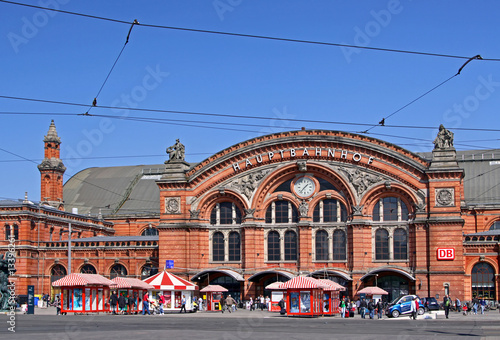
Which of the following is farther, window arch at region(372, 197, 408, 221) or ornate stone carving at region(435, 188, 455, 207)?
window arch at region(372, 197, 408, 221)

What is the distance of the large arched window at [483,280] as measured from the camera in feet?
217

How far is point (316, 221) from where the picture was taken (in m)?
64.4

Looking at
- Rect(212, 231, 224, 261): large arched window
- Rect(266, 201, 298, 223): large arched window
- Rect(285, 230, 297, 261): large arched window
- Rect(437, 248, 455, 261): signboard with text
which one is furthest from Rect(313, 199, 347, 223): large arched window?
Rect(212, 231, 224, 261): large arched window

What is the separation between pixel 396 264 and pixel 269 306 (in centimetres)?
1100

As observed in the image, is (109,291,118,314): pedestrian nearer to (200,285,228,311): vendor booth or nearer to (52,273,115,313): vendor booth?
(52,273,115,313): vendor booth

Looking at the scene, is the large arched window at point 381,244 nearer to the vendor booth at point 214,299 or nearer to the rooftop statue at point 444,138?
the rooftop statue at point 444,138

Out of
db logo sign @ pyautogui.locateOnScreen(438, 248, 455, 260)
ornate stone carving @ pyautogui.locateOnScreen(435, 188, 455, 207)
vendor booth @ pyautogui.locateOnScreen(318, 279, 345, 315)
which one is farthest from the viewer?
ornate stone carving @ pyautogui.locateOnScreen(435, 188, 455, 207)

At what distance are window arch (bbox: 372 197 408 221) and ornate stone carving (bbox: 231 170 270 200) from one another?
10.1m

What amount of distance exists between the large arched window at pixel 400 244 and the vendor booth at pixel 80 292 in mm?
23664

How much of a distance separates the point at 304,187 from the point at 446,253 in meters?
13.0

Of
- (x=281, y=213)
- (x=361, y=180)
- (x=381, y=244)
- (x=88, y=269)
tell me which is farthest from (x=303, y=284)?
(x=88, y=269)

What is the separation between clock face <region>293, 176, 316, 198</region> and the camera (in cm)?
6438

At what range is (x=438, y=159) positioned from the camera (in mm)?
61031

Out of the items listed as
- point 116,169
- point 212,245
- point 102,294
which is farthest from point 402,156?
point 116,169
